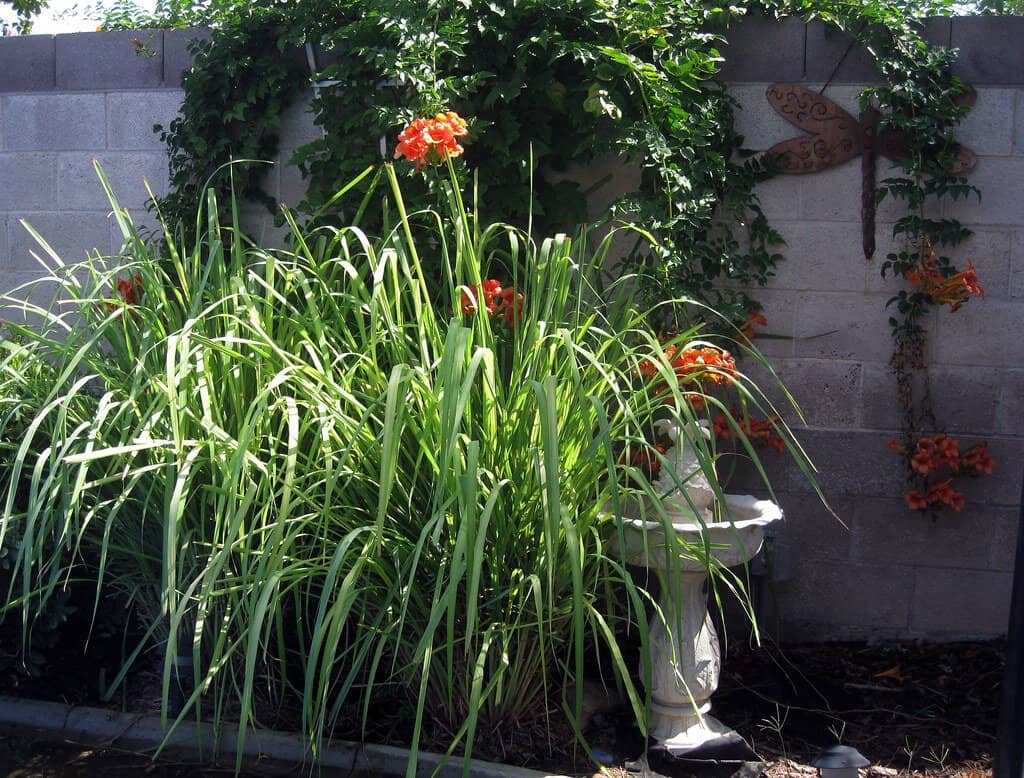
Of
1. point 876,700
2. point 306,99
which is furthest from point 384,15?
point 876,700

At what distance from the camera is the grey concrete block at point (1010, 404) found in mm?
3100

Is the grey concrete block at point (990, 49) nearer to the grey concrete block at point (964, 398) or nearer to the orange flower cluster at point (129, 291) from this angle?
the grey concrete block at point (964, 398)

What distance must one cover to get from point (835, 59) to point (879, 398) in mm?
1017

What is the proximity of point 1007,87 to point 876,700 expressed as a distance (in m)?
1.77

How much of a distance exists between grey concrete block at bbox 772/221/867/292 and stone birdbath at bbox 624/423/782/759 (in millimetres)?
863

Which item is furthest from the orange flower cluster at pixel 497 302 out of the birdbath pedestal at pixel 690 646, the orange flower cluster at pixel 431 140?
the birdbath pedestal at pixel 690 646

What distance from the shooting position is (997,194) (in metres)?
3.06

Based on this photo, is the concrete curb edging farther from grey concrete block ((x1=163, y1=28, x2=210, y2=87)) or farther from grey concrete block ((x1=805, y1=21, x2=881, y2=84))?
grey concrete block ((x1=805, y1=21, x2=881, y2=84))

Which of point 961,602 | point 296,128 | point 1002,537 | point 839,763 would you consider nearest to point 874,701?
point 961,602

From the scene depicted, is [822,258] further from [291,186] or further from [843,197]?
[291,186]

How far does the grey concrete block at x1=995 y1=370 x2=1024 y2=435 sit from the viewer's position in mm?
3100

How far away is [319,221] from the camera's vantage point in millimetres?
3207

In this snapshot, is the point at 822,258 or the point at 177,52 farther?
the point at 177,52

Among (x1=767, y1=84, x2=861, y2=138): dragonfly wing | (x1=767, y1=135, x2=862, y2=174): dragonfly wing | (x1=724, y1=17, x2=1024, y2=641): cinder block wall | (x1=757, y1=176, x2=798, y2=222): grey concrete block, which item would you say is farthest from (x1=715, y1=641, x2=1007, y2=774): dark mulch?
(x1=767, y1=84, x2=861, y2=138): dragonfly wing
